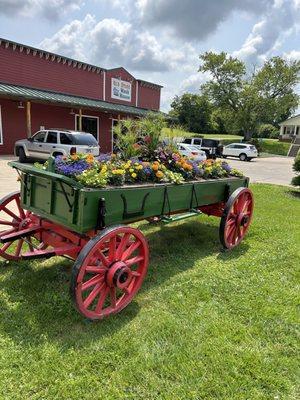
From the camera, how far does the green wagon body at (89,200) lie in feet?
10.8

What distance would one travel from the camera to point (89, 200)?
327 cm

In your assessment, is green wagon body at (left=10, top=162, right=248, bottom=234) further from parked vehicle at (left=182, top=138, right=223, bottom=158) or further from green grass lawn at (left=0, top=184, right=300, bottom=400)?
parked vehicle at (left=182, top=138, right=223, bottom=158)

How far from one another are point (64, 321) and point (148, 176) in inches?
74.6

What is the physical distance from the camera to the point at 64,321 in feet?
10.9

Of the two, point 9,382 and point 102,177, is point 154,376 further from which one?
point 102,177

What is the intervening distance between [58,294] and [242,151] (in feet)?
95.5

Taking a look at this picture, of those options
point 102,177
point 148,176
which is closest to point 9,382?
point 102,177

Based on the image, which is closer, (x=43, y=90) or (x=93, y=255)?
(x=93, y=255)

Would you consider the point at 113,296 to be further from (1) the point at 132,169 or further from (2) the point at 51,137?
(2) the point at 51,137

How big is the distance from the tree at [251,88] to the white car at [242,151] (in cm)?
1536

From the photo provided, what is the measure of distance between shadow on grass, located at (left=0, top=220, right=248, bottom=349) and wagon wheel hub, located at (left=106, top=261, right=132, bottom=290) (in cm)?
37

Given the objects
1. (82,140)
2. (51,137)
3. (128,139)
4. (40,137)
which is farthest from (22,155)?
(128,139)

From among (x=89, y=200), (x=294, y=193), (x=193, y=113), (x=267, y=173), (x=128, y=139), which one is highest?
(x=193, y=113)

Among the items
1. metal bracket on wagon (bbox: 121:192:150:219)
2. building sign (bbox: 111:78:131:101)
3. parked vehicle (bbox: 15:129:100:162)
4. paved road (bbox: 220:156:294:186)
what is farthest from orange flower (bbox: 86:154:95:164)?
building sign (bbox: 111:78:131:101)
